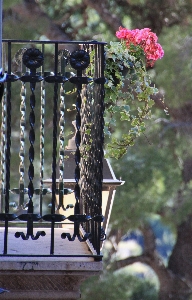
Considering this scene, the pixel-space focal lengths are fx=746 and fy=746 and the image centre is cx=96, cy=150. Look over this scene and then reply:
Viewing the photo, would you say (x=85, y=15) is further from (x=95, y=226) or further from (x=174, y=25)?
(x=95, y=226)

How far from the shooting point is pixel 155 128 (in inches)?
369

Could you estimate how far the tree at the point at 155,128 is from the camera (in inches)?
350

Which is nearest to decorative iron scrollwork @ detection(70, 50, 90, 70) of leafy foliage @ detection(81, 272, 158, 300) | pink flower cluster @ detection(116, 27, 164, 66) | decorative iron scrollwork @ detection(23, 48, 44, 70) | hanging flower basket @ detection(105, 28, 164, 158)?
decorative iron scrollwork @ detection(23, 48, 44, 70)

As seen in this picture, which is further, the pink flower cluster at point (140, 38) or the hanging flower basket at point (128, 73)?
the pink flower cluster at point (140, 38)

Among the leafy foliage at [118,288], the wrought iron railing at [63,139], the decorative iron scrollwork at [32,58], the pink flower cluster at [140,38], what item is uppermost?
the pink flower cluster at [140,38]

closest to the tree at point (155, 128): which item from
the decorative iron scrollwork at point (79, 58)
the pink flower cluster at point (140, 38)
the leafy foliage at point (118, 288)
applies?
the leafy foliage at point (118, 288)

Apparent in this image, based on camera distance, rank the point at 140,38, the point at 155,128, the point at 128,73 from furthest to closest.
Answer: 1. the point at 155,128
2. the point at 140,38
3. the point at 128,73

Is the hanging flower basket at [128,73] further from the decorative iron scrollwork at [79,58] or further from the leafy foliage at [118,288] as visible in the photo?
the leafy foliage at [118,288]

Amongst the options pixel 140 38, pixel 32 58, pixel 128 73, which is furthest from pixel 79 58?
pixel 140 38

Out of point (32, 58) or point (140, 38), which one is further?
point (140, 38)

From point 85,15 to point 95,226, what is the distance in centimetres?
701

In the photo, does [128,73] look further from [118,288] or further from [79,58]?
[118,288]

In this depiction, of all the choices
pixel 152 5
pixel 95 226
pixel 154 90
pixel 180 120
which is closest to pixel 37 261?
pixel 95 226

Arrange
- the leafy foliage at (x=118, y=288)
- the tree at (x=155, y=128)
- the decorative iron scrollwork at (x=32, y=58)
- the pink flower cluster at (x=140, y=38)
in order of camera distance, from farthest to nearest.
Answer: the leafy foliage at (x=118, y=288) → the tree at (x=155, y=128) → the pink flower cluster at (x=140, y=38) → the decorative iron scrollwork at (x=32, y=58)
